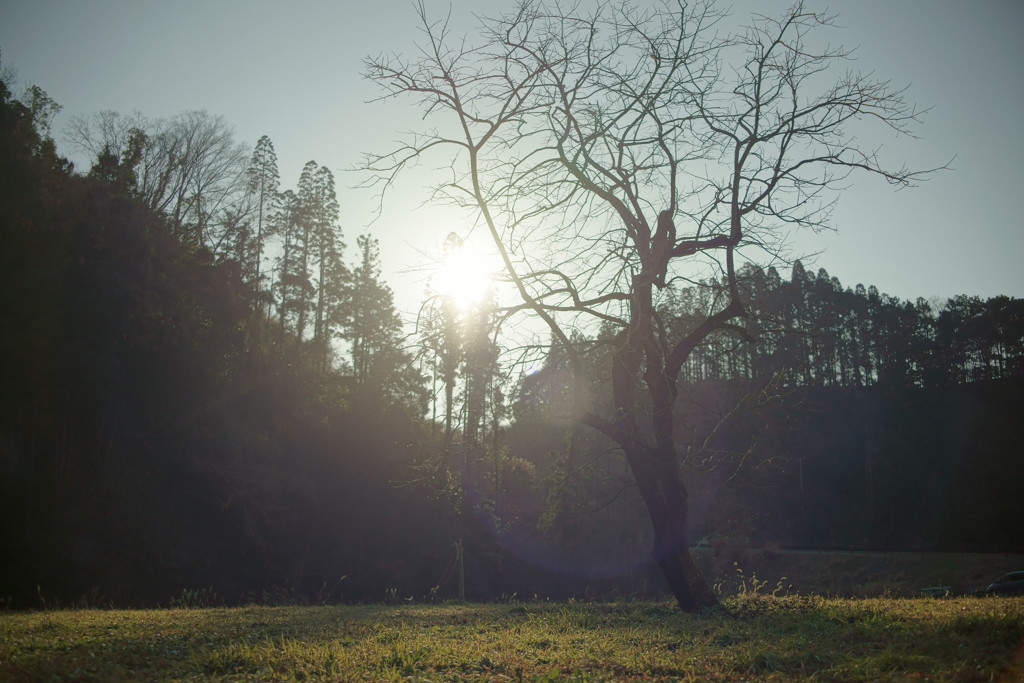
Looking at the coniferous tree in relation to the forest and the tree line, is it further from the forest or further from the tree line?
the tree line

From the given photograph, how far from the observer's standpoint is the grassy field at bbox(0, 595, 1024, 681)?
5.02 m

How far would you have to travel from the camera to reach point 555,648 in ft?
21.0

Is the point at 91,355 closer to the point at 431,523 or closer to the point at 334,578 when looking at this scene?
the point at 334,578

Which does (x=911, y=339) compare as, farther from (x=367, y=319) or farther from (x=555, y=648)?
(x=555, y=648)

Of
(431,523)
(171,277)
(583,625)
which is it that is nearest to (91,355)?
(171,277)

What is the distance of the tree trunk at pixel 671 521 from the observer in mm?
10055

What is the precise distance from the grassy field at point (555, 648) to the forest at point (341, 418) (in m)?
2.92

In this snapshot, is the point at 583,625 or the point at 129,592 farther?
the point at 129,592

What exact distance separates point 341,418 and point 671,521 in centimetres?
3167

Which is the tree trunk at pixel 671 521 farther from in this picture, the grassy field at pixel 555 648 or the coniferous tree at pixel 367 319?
the coniferous tree at pixel 367 319

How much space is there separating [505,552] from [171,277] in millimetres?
22477

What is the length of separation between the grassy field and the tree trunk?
1.18 metres

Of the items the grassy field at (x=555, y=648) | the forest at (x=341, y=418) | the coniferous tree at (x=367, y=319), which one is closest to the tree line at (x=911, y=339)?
the forest at (x=341, y=418)

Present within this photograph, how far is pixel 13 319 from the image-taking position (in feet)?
82.2
